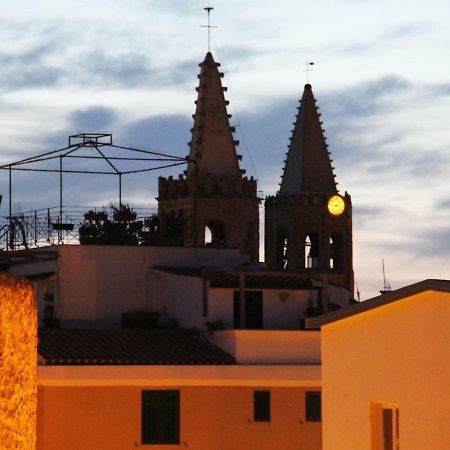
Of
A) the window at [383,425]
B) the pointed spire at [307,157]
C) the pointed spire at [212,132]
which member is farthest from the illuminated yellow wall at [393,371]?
the pointed spire at [307,157]

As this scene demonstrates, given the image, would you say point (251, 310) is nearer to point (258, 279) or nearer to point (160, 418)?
point (258, 279)

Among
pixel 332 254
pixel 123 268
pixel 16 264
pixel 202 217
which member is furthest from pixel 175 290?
pixel 332 254

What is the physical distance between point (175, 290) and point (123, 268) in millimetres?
1865

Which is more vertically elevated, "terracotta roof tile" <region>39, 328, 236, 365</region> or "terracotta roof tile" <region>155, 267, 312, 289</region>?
"terracotta roof tile" <region>155, 267, 312, 289</region>

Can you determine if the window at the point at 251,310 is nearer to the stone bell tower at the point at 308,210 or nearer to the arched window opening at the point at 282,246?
the stone bell tower at the point at 308,210

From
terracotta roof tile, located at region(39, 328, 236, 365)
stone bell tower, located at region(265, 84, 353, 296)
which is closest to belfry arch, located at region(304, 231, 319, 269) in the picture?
stone bell tower, located at region(265, 84, 353, 296)

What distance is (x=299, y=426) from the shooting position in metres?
40.0

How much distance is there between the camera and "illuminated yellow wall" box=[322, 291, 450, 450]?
1067 inches

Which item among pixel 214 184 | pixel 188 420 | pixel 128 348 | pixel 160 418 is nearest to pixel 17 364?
pixel 160 418

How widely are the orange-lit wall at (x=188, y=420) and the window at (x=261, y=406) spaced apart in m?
0.09

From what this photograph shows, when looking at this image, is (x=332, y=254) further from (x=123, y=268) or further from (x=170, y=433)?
(x=170, y=433)

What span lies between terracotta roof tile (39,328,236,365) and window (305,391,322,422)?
5.90ft

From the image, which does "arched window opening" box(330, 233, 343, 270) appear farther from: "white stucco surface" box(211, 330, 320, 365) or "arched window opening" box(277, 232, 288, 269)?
"white stucco surface" box(211, 330, 320, 365)

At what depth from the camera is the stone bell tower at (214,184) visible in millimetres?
72312
